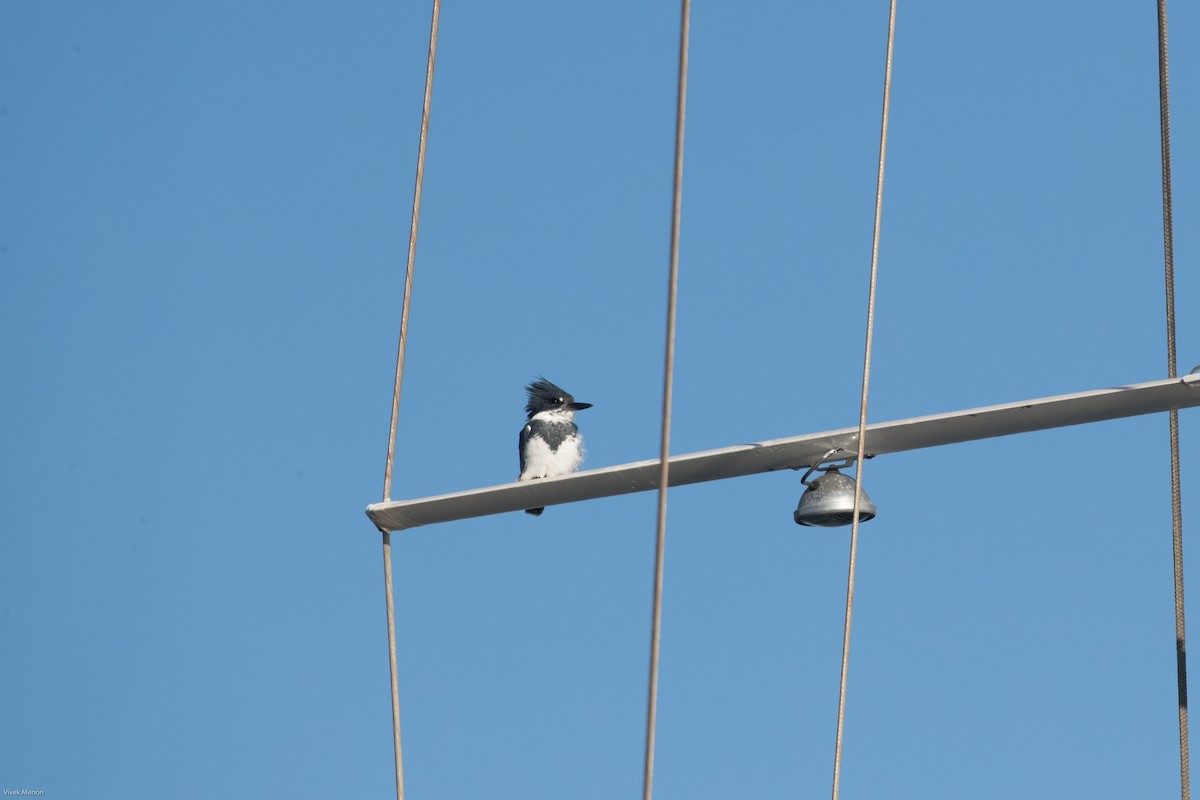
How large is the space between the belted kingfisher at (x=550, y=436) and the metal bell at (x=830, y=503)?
21.9 ft

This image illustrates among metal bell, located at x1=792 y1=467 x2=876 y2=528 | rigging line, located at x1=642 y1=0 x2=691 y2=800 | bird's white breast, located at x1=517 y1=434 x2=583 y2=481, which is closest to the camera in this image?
rigging line, located at x1=642 y1=0 x2=691 y2=800

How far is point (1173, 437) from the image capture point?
8.96m

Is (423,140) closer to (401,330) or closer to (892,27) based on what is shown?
(401,330)

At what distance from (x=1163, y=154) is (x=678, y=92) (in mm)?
3993

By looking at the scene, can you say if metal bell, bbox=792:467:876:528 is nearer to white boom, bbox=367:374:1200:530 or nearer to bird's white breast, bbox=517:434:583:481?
white boom, bbox=367:374:1200:530

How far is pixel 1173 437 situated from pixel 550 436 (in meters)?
6.69

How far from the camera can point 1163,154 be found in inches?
353

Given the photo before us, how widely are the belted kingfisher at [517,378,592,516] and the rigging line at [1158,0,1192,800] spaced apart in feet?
21.3

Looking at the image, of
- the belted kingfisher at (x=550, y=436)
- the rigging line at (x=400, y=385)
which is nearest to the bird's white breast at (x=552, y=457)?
the belted kingfisher at (x=550, y=436)

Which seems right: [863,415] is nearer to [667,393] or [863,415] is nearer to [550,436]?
[667,393]

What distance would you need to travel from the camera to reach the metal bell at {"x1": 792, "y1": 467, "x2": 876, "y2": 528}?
779 centimetres

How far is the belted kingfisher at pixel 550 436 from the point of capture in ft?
48.0

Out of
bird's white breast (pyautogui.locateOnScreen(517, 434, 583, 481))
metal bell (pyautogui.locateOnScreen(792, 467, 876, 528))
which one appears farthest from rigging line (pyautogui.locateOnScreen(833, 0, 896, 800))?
bird's white breast (pyautogui.locateOnScreen(517, 434, 583, 481))

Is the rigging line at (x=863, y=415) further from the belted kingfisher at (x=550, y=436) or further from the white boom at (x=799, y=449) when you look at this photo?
the belted kingfisher at (x=550, y=436)
